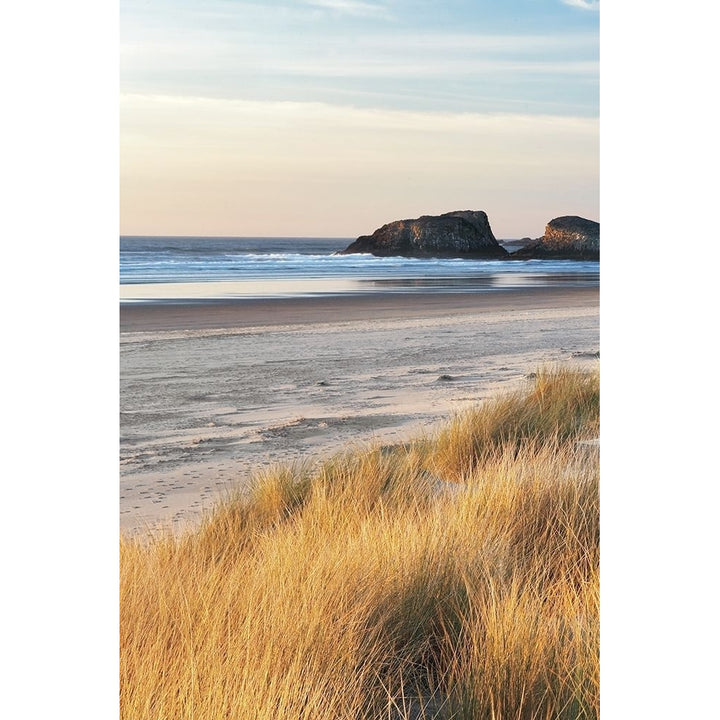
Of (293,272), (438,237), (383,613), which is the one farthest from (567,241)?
(383,613)

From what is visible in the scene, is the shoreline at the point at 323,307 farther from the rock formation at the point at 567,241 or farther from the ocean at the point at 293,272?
the rock formation at the point at 567,241

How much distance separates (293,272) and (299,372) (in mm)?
3406

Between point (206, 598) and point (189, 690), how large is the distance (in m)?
0.31

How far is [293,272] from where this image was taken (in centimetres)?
895

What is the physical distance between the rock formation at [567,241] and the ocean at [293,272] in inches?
5.4

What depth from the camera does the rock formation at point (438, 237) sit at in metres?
5.15

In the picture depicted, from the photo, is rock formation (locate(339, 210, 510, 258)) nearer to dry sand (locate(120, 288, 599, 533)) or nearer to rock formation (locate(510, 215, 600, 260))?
rock formation (locate(510, 215, 600, 260))

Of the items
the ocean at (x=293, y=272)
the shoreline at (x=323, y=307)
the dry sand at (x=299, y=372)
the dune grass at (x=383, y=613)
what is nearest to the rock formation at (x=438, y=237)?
the ocean at (x=293, y=272)

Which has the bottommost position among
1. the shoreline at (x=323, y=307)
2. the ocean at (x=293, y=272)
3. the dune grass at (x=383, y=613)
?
the dune grass at (x=383, y=613)

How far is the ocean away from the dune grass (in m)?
3.57

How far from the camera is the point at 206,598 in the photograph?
186 centimetres
